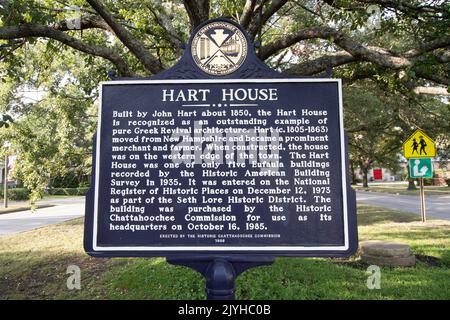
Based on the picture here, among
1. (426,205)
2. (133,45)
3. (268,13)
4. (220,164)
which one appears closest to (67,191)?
(426,205)

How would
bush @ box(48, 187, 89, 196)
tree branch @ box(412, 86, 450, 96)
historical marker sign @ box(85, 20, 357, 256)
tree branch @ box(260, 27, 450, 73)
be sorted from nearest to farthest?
historical marker sign @ box(85, 20, 357, 256) < tree branch @ box(260, 27, 450, 73) < tree branch @ box(412, 86, 450, 96) < bush @ box(48, 187, 89, 196)

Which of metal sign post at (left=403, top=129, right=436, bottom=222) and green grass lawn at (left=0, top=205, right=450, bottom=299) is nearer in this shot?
green grass lawn at (left=0, top=205, right=450, bottom=299)

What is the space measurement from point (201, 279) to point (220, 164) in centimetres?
299

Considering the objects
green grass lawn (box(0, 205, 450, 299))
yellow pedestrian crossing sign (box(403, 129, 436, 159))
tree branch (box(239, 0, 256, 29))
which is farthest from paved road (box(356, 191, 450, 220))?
tree branch (box(239, 0, 256, 29))

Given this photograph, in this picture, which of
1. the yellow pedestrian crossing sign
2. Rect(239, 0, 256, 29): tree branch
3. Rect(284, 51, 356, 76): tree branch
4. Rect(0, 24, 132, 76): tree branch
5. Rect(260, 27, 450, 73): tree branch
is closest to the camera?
Rect(0, 24, 132, 76): tree branch

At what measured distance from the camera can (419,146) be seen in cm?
1134

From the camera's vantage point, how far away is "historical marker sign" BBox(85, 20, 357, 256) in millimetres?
3148

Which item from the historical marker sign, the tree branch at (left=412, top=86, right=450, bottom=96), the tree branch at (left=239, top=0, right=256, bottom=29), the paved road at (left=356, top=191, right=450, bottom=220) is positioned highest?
the tree branch at (left=239, top=0, right=256, bottom=29)

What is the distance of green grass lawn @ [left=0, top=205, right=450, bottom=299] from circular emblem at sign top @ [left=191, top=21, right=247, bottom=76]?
3.19 metres

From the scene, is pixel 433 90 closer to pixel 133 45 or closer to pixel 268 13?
pixel 268 13

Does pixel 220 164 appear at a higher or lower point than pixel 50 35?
lower

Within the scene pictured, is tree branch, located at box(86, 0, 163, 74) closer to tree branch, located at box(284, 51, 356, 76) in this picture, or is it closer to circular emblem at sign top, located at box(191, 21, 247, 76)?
tree branch, located at box(284, 51, 356, 76)

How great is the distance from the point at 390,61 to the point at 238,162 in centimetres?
383

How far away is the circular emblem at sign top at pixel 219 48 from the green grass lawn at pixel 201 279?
3.19 meters
